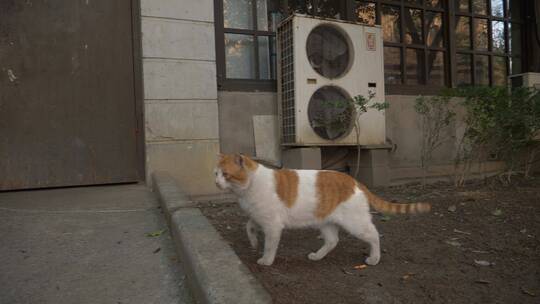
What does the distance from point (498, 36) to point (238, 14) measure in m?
5.24

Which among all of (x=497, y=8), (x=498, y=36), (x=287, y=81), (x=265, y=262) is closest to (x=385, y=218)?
(x=265, y=262)

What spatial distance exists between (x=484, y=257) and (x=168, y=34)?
3847mm

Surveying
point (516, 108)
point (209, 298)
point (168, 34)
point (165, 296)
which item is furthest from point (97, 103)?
point (516, 108)

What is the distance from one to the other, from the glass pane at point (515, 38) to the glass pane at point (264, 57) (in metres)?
5.22

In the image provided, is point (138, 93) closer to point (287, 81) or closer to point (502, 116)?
point (287, 81)

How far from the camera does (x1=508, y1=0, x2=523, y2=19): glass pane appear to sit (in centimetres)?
728

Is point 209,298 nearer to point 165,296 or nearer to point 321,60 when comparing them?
point 165,296

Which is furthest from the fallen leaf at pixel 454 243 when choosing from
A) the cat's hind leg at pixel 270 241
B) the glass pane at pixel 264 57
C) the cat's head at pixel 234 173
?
the glass pane at pixel 264 57

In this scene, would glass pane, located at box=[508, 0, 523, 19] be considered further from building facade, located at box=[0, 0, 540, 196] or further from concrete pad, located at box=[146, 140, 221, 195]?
concrete pad, located at box=[146, 140, 221, 195]

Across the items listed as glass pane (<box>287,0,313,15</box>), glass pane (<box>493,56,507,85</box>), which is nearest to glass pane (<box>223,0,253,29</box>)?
glass pane (<box>287,0,313,15</box>)

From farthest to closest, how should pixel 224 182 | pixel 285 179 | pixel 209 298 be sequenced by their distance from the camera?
pixel 285 179 → pixel 224 182 → pixel 209 298

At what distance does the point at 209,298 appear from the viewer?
1.31 meters

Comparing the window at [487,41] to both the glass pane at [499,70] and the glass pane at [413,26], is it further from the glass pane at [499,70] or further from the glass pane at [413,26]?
the glass pane at [413,26]

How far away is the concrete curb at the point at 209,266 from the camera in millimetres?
1300
